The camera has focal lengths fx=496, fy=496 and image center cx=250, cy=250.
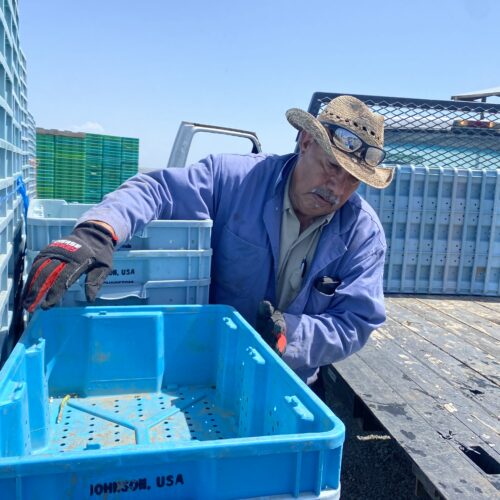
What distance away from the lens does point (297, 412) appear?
4.02 feet

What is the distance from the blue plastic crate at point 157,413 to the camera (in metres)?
0.97

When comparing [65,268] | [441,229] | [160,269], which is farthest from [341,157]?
[441,229]

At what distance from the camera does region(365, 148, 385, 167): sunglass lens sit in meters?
2.31

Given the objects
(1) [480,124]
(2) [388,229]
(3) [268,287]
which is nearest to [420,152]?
(1) [480,124]

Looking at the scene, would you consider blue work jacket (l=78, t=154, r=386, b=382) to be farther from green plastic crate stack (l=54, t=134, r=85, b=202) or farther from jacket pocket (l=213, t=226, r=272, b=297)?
green plastic crate stack (l=54, t=134, r=85, b=202)

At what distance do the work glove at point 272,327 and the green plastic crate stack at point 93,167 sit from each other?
8.32m

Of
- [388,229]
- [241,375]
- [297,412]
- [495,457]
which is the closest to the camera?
[297,412]

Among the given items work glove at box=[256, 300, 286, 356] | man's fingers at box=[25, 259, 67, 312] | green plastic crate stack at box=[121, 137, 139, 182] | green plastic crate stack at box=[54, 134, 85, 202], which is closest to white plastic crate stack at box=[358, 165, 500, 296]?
work glove at box=[256, 300, 286, 356]

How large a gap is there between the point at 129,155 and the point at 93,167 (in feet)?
2.58

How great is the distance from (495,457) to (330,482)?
4.27 ft

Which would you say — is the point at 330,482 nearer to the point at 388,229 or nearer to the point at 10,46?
the point at 10,46

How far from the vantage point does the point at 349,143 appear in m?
2.29

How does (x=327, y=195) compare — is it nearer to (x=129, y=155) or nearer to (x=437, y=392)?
(x=437, y=392)

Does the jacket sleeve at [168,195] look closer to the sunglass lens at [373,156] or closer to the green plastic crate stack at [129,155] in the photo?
the sunglass lens at [373,156]
